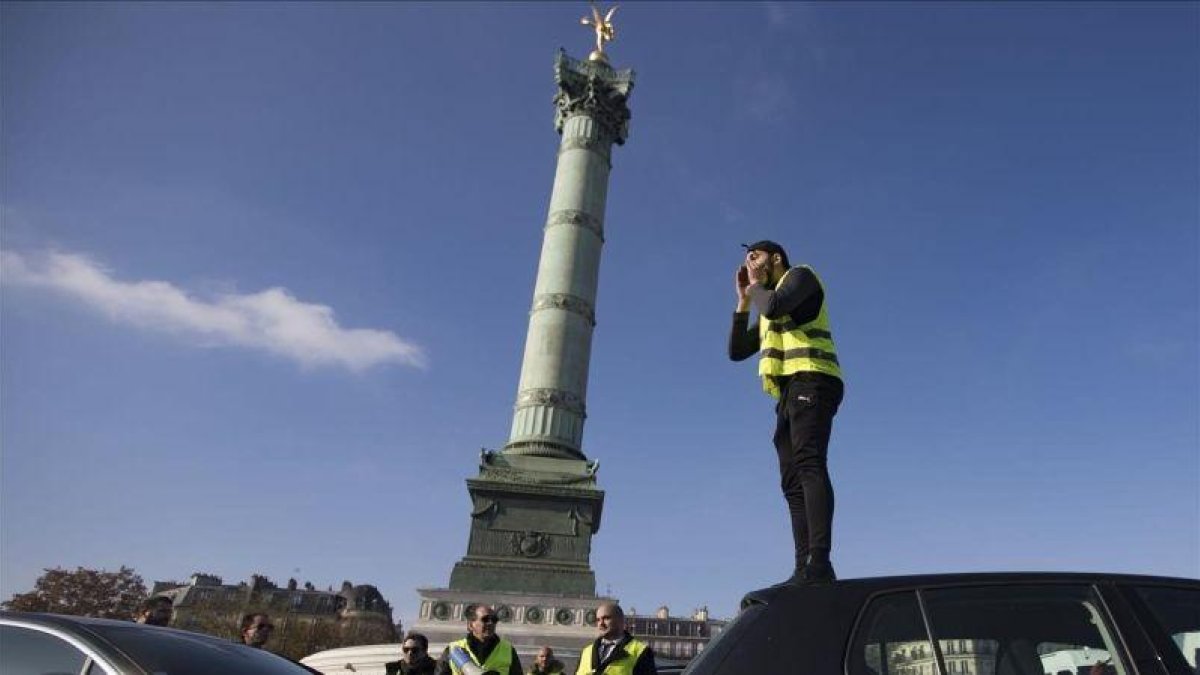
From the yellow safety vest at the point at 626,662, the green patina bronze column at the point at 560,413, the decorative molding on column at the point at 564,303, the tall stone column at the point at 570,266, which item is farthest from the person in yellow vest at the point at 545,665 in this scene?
the decorative molding on column at the point at 564,303

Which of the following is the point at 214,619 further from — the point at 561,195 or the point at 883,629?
the point at 883,629

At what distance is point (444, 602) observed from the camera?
20.3 m

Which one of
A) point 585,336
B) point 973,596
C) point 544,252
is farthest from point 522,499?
point 973,596

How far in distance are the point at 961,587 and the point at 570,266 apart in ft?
76.9

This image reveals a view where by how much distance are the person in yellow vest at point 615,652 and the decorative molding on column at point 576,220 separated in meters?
20.7

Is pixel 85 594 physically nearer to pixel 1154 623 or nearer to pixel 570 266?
pixel 570 266

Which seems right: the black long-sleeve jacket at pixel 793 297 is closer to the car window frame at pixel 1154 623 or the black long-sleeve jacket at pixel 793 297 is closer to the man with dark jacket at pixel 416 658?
the car window frame at pixel 1154 623

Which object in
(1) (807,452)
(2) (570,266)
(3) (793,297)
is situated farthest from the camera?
(2) (570,266)

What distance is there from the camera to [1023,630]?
8.95ft

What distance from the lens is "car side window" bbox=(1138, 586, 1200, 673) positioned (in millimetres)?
2656

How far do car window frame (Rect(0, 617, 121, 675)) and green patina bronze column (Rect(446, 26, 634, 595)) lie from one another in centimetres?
1740

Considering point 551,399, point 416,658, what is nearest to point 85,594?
point 551,399

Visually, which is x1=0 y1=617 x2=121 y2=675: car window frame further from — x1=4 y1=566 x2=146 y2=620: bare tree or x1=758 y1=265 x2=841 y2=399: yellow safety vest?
x1=4 y1=566 x2=146 y2=620: bare tree

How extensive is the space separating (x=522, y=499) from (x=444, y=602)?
3.37 m
